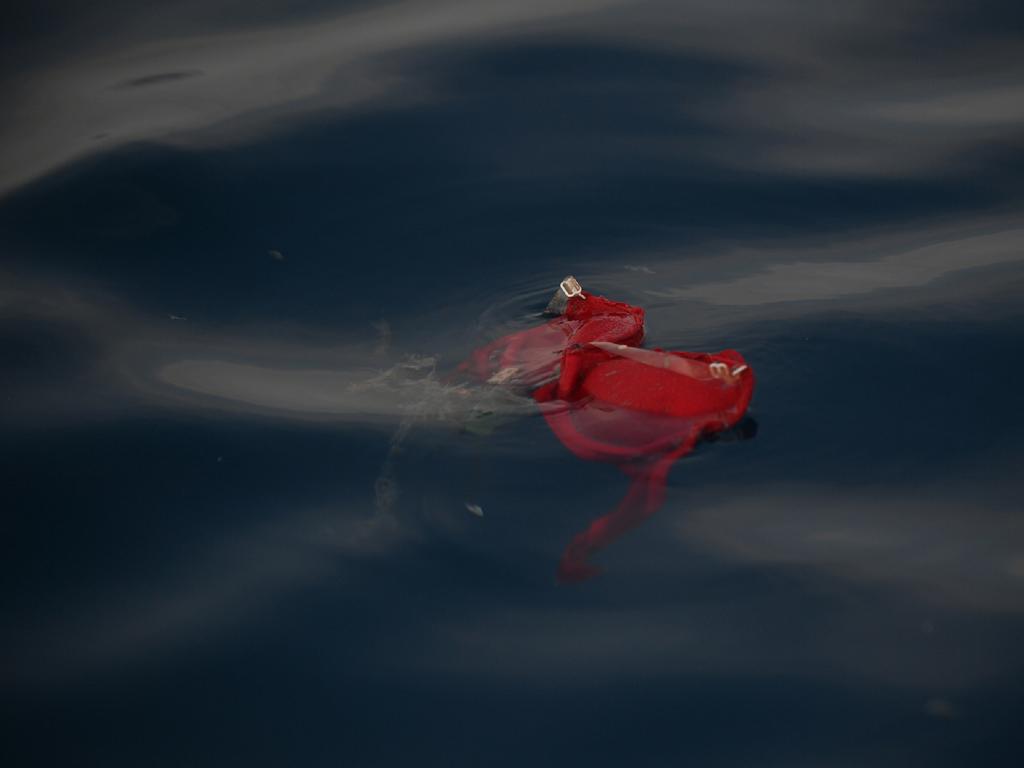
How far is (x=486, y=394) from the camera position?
254 cm

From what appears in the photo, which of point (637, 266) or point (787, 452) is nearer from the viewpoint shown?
point (787, 452)

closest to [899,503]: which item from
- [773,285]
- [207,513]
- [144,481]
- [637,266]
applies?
[773,285]

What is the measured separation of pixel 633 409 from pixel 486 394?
44cm

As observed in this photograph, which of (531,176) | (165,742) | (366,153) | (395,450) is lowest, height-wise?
(165,742)

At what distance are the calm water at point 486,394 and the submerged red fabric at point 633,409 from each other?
5 centimetres

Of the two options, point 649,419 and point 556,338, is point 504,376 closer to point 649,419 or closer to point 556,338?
point 556,338

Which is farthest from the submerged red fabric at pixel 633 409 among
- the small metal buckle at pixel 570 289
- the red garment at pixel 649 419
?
the small metal buckle at pixel 570 289

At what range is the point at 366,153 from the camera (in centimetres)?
375

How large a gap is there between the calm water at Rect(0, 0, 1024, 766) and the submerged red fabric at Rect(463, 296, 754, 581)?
51mm

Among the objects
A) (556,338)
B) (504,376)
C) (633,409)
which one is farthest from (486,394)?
(633,409)

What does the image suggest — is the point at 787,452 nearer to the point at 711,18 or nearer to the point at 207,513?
the point at 207,513

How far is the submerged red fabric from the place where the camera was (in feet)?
7.34

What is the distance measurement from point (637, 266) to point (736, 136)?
1.03 meters

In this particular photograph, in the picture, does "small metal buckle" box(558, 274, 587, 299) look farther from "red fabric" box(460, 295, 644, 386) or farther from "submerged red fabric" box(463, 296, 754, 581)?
"submerged red fabric" box(463, 296, 754, 581)
